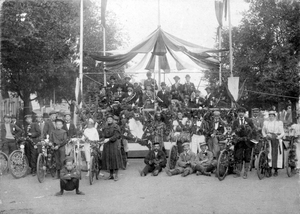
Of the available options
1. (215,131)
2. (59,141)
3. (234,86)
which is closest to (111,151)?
(59,141)

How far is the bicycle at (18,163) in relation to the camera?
33.2ft

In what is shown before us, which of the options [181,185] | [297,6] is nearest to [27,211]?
[181,185]

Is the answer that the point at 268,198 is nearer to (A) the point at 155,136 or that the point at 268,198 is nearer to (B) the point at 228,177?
(B) the point at 228,177

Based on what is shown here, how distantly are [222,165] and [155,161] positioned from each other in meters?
1.81

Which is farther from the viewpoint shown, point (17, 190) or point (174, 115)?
point (174, 115)

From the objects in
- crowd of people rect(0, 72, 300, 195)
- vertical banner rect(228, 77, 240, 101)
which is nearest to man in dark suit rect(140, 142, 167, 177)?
crowd of people rect(0, 72, 300, 195)

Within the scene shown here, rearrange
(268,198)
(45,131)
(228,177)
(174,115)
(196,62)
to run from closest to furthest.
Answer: (268,198) < (228,177) < (45,131) < (174,115) < (196,62)

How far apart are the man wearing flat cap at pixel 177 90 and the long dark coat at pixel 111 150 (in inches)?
Result: 181

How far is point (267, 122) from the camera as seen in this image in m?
10.3

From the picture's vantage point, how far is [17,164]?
10289mm

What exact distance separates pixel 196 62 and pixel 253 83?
1287cm

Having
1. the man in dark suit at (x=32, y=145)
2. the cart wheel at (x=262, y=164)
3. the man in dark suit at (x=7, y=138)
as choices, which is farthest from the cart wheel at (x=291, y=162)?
the man in dark suit at (x=7, y=138)

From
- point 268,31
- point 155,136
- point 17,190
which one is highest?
point 268,31

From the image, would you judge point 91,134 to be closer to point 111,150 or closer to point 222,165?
point 111,150
